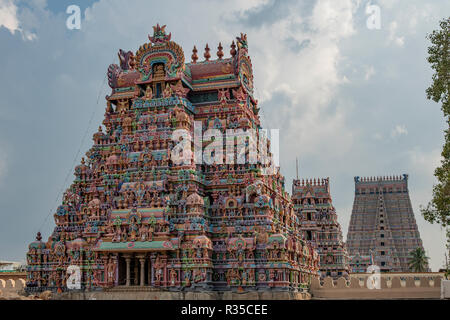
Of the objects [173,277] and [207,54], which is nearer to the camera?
[173,277]

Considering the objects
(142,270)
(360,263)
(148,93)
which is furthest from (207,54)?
(360,263)

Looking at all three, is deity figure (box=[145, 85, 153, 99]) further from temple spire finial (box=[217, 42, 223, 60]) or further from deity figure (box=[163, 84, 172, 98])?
temple spire finial (box=[217, 42, 223, 60])

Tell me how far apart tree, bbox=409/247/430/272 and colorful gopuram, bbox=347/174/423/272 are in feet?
14.0

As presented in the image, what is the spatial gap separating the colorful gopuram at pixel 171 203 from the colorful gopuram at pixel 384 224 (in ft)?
163

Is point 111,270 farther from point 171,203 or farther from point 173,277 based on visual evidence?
point 171,203

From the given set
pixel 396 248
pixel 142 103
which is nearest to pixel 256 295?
pixel 142 103

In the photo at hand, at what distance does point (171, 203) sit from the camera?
45312mm

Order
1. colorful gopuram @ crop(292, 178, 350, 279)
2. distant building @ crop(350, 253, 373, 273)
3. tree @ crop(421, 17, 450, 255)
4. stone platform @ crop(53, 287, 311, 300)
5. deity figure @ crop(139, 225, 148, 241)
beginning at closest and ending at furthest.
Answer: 1. tree @ crop(421, 17, 450, 255)
2. stone platform @ crop(53, 287, 311, 300)
3. deity figure @ crop(139, 225, 148, 241)
4. colorful gopuram @ crop(292, 178, 350, 279)
5. distant building @ crop(350, 253, 373, 273)

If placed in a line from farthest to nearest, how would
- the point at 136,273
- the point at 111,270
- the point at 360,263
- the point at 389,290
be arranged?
the point at 360,263
the point at 389,290
the point at 136,273
the point at 111,270

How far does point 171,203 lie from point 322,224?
3154cm

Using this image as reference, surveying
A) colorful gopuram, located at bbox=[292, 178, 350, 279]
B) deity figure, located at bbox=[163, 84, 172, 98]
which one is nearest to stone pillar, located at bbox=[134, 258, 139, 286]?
deity figure, located at bbox=[163, 84, 172, 98]

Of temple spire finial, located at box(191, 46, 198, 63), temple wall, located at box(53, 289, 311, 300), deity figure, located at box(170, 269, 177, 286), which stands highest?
temple spire finial, located at box(191, 46, 198, 63)

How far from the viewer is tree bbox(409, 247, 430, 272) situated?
306 feet
